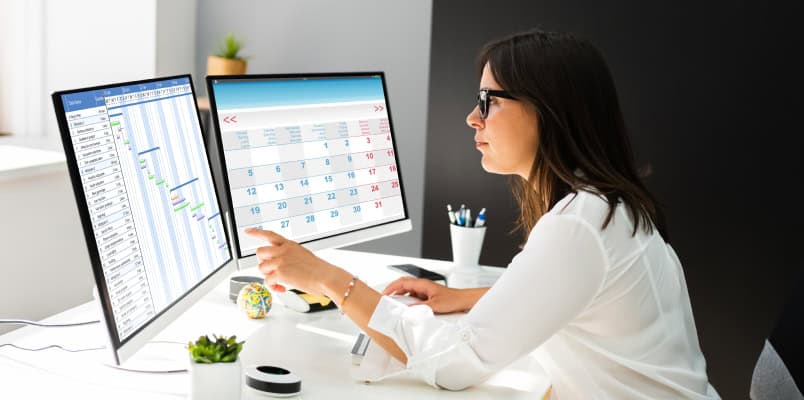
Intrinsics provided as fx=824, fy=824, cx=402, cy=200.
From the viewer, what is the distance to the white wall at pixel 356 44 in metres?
3.49

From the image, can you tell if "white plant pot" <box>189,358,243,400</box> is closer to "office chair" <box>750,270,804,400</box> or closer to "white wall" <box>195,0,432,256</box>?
"office chair" <box>750,270,804,400</box>

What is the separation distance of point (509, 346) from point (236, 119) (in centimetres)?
74

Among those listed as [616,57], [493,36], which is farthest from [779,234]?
[493,36]

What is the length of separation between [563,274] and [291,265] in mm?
468

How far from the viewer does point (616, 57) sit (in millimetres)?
2629

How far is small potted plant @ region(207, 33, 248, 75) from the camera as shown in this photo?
338cm

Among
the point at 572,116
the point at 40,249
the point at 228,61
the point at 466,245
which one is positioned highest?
the point at 228,61

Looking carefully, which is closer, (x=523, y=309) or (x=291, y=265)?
(x=523, y=309)

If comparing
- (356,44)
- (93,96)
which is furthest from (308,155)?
(356,44)

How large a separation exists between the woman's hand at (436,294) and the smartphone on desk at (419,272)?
0.63 feet

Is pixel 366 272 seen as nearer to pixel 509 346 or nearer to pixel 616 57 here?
pixel 509 346

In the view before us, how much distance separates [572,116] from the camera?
1424 millimetres

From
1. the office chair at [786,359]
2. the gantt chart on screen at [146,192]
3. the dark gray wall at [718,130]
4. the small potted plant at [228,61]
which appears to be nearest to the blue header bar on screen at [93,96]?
the gantt chart on screen at [146,192]

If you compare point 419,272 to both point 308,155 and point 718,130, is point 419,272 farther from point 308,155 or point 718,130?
point 718,130
